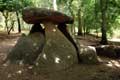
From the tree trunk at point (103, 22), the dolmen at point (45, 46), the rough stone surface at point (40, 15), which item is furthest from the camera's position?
the tree trunk at point (103, 22)

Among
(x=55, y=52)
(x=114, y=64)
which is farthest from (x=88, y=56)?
(x=55, y=52)

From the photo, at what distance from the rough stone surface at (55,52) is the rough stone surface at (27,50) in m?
0.45

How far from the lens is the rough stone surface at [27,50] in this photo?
33.2 feet

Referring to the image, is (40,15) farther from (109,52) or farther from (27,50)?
(109,52)

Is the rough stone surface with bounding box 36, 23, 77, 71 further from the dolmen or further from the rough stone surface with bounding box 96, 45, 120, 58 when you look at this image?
the rough stone surface with bounding box 96, 45, 120, 58

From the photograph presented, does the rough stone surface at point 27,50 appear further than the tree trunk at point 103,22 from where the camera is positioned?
No

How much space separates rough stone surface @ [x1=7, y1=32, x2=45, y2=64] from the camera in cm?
1012

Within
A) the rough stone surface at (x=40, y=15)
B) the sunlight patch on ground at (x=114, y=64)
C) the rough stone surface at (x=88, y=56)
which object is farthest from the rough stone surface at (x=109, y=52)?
the rough stone surface at (x=40, y=15)

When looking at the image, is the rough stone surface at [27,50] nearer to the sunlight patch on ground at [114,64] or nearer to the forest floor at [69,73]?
the forest floor at [69,73]

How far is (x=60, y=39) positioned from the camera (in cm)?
1053

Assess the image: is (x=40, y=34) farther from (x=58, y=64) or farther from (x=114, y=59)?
(x=114, y=59)

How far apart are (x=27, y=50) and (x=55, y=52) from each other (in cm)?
122

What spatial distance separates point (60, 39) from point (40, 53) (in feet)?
3.72

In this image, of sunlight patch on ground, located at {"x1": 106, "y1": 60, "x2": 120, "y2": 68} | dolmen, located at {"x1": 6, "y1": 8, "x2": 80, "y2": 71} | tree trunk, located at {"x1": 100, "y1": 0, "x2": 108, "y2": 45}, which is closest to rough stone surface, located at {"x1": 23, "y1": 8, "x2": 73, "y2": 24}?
dolmen, located at {"x1": 6, "y1": 8, "x2": 80, "y2": 71}
